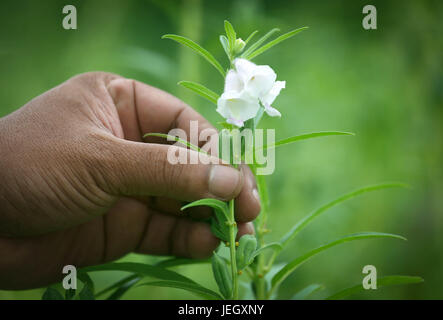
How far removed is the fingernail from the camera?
72cm

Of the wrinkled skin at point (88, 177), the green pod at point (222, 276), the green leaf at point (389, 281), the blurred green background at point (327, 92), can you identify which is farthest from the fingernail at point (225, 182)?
the blurred green background at point (327, 92)

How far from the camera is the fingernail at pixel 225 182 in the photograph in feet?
2.37

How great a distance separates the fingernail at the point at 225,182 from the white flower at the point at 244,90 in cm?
13

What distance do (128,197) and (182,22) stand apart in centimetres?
72

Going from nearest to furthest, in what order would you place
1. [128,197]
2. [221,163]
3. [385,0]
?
[221,163] < [128,197] < [385,0]

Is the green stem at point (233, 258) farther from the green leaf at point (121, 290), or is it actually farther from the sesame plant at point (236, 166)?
the green leaf at point (121, 290)

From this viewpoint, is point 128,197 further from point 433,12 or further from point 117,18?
point 433,12

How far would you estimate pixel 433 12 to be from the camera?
4.98 feet

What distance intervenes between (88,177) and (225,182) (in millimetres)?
295

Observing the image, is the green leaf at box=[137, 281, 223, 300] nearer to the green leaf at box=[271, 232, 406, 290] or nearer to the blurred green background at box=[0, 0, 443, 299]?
the green leaf at box=[271, 232, 406, 290]

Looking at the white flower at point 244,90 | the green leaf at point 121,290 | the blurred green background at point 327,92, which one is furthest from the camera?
the blurred green background at point 327,92

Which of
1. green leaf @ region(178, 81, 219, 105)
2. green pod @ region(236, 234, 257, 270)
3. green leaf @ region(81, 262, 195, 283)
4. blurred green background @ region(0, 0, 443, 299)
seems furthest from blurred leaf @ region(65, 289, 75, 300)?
blurred green background @ region(0, 0, 443, 299)

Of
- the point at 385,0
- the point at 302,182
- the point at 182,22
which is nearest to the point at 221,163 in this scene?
the point at 182,22

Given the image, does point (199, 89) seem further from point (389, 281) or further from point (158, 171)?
point (389, 281)
